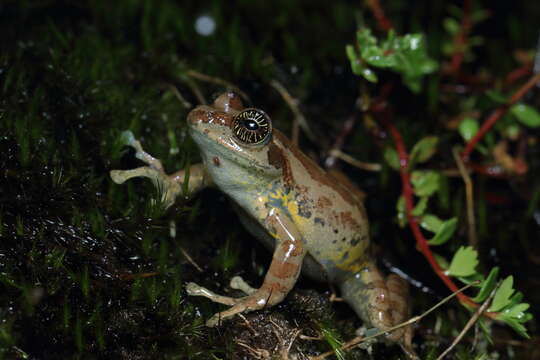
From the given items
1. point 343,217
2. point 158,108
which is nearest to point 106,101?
point 158,108

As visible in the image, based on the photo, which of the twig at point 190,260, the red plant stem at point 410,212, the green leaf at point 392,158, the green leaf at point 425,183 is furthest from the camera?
the green leaf at point 392,158

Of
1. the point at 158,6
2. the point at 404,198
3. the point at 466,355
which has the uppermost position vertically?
the point at 158,6

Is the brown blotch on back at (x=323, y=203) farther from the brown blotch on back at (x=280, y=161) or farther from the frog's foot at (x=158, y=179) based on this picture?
the frog's foot at (x=158, y=179)

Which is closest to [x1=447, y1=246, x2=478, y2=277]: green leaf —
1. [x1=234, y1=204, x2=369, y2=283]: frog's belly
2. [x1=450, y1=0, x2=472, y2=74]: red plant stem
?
[x1=234, y1=204, x2=369, y2=283]: frog's belly

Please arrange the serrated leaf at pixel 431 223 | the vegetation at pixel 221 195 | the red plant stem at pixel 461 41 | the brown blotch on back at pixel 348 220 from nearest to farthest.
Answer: the vegetation at pixel 221 195, the brown blotch on back at pixel 348 220, the serrated leaf at pixel 431 223, the red plant stem at pixel 461 41

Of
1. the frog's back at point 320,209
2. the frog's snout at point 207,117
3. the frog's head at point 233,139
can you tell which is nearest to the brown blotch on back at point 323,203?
the frog's back at point 320,209

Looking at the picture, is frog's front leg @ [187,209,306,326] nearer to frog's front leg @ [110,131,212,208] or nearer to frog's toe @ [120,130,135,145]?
frog's front leg @ [110,131,212,208]

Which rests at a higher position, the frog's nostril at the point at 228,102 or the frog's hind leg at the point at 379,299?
the frog's nostril at the point at 228,102

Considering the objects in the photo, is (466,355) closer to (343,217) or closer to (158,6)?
(343,217)

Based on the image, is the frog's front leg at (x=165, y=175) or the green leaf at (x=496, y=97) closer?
the frog's front leg at (x=165, y=175)
